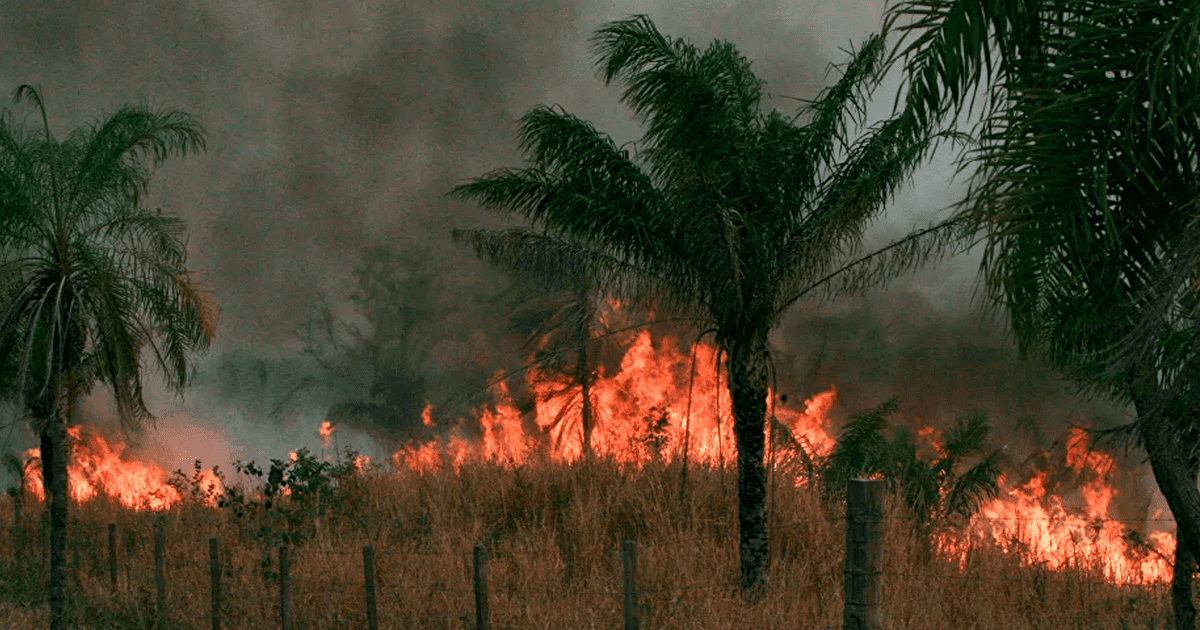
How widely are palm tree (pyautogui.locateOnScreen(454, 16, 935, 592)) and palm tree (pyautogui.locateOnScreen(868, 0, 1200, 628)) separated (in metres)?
4.66

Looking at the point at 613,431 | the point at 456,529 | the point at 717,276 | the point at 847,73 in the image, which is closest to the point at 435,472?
the point at 456,529

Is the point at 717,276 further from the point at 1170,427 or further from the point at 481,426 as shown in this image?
the point at 481,426

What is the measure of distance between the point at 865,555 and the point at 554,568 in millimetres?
7384

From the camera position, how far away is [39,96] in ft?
46.4

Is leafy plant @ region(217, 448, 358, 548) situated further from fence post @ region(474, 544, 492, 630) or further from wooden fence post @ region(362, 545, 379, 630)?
fence post @ region(474, 544, 492, 630)

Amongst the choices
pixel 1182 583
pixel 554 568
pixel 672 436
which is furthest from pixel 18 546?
pixel 1182 583

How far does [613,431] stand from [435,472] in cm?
1717

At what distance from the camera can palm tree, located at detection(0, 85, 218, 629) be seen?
12.9 meters

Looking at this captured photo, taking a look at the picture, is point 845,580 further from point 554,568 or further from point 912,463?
point 912,463

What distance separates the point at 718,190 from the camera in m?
12.2

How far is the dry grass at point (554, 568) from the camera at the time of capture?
35.3 feet

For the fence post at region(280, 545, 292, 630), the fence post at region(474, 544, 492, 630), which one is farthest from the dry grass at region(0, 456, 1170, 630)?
the fence post at region(474, 544, 492, 630)

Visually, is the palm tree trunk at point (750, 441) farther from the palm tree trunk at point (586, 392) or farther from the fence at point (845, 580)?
the palm tree trunk at point (586, 392)

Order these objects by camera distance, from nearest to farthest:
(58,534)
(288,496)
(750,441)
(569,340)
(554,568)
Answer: (58,534), (554,568), (750,441), (288,496), (569,340)
